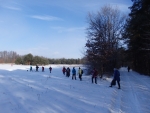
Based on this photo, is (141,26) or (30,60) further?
(30,60)

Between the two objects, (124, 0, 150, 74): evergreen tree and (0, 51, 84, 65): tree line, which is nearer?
(124, 0, 150, 74): evergreen tree

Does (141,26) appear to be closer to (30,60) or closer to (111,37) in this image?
(111,37)

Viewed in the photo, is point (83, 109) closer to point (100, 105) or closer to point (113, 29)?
point (100, 105)

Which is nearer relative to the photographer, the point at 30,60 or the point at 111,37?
the point at 111,37

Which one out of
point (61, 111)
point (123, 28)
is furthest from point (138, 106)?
point (123, 28)

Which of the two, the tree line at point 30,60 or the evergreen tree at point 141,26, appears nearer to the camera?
the evergreen tree at point 141,26

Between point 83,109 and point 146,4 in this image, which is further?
point 146,4

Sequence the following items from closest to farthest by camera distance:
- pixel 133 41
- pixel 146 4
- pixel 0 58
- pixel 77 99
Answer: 1. pixel 77 99
2. pixel 146 4
3. pixel 133 41
4. pixel 0 58

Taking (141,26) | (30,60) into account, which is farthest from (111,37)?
(30,60)

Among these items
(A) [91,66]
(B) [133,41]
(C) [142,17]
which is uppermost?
(C) [142,17]

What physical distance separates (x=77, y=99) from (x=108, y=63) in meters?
18.9

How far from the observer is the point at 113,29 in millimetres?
37656

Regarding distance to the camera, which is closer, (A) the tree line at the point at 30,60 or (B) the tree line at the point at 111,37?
(B) the tree line at the point at 111,37

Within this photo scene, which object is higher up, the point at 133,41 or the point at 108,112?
the point at 133,41
